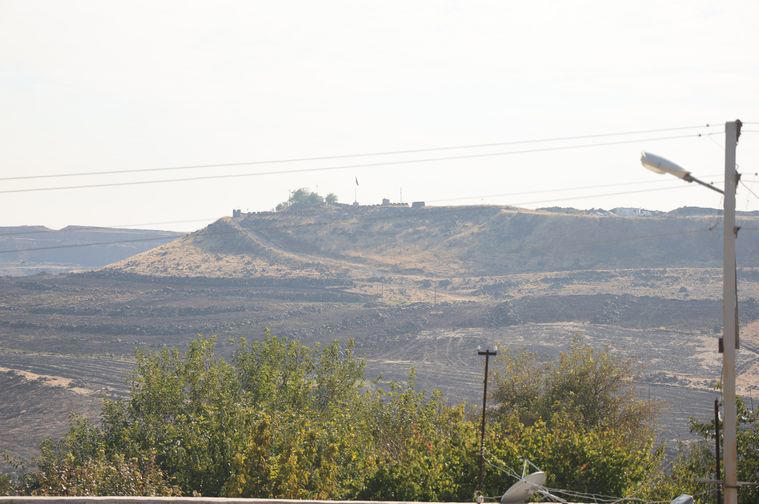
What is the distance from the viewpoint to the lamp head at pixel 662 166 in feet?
40.4

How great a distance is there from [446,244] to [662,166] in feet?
549

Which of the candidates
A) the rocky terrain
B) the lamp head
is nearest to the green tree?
the rocky terrain

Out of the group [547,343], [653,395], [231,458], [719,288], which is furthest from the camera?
[719,288]

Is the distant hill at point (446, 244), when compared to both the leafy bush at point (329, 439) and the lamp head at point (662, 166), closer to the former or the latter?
the leafy bush at point (329, 439)

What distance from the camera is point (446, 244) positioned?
179375 mm

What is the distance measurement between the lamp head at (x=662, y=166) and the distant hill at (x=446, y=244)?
146 m

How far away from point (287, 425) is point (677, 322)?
95.8 m

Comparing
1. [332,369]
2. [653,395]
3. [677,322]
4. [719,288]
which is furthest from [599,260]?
[332,369]

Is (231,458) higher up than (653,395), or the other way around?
(231,458)

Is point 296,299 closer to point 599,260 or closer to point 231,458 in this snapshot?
point 599,260

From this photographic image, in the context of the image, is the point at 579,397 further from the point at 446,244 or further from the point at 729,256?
the point at 446,244

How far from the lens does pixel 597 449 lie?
25938mm

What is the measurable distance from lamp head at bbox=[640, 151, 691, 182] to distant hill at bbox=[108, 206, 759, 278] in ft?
480

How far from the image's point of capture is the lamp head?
40.4ft
